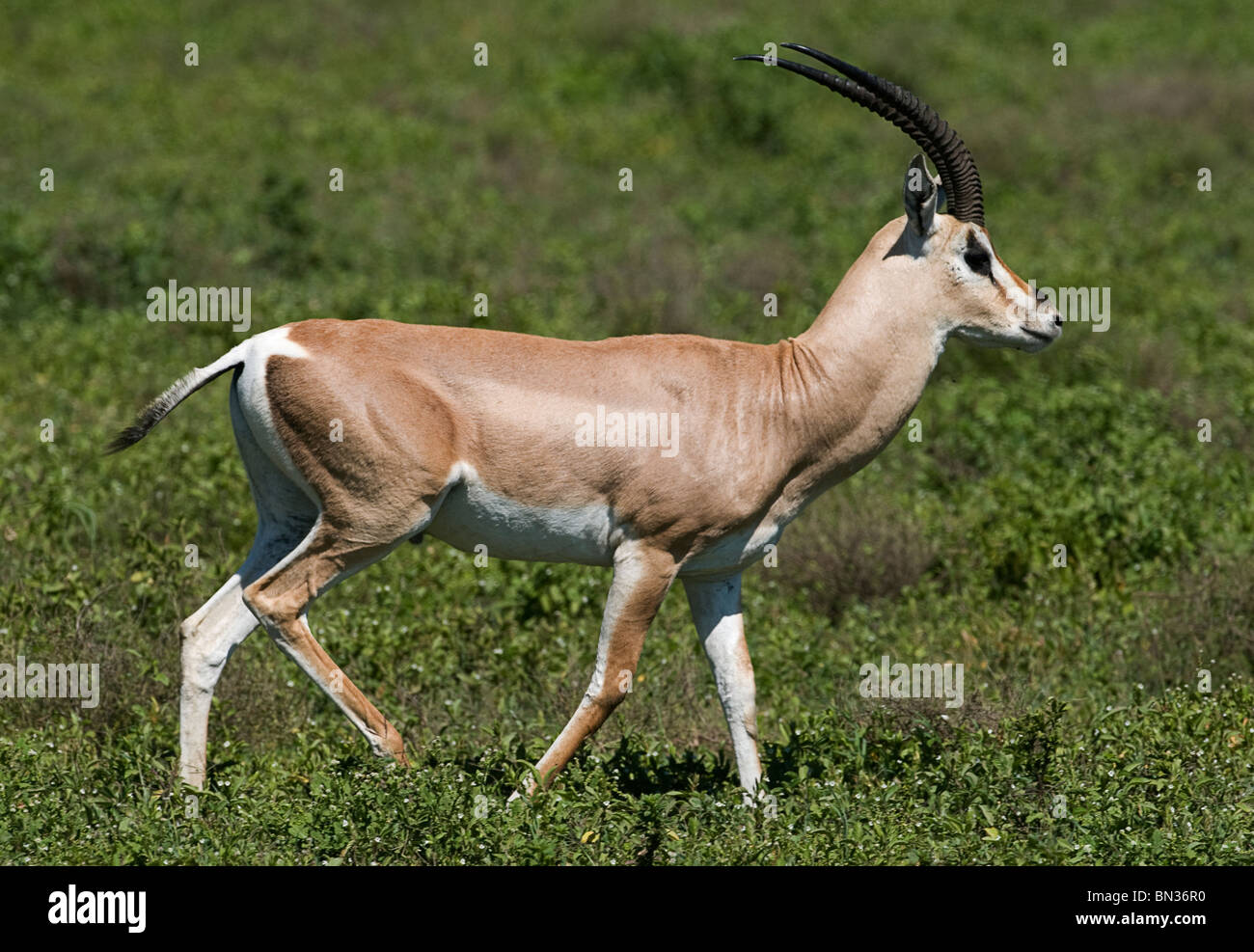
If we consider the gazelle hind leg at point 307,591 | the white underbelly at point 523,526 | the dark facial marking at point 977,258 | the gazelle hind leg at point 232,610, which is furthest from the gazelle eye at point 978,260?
the gazelle hind leg at point 232,610

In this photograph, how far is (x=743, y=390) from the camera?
597 cm

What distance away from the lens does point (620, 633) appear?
19.1ft

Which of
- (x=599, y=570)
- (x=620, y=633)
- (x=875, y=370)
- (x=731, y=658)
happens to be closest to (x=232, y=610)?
(x=620, y=633)

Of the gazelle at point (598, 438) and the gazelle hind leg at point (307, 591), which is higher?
the gazelle at point (598, 438)

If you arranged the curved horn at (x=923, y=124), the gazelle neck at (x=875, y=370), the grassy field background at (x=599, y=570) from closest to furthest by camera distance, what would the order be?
the grassy field background at (x=599, y=570), the curved horn at (x=923, y=124), the gazelle neck at (x=875, y=370)

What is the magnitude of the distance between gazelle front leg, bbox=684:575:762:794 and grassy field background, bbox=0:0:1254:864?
17 centimetres

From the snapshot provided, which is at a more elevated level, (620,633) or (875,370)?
(875,370)

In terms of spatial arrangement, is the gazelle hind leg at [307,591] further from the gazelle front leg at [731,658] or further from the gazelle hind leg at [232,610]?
the gazelle front leg at [731,658]

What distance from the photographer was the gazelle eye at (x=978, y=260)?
595 centimetres

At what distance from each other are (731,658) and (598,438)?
3.31 ft

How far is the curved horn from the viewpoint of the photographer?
5859 millimetres

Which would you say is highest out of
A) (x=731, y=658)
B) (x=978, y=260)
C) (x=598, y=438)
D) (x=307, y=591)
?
(x=978, y=260)

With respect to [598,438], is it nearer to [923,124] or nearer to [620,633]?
[620,633]
